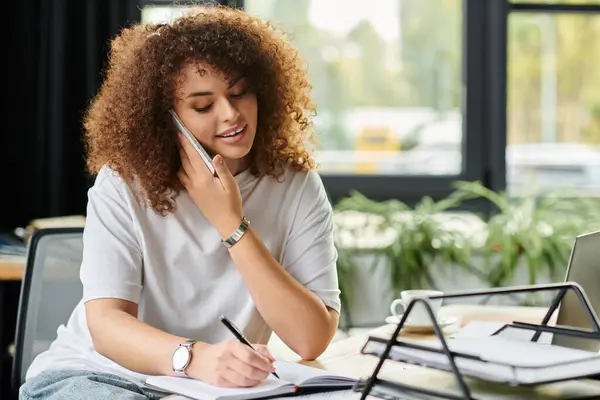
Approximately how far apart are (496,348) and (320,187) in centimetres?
76

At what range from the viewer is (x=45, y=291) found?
1.86 m

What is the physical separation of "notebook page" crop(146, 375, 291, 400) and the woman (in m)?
0.19

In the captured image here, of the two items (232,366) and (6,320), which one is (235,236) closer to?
(232,366)

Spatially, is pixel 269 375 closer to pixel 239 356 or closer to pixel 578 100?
pixel 239 356

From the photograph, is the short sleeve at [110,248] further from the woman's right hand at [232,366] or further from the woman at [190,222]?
the woman's right hand at [232,366]

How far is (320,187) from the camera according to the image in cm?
176

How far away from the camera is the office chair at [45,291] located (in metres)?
1.83

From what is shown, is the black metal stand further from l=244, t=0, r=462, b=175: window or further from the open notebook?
l=244, t=0, r=462, b=175: window

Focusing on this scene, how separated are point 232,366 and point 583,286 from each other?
0.49 m

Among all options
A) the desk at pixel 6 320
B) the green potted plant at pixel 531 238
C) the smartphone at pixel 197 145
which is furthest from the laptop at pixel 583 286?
the desk at pixel 6 320

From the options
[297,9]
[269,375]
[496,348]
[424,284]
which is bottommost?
[424,284]

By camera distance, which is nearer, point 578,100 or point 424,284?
point 424,284

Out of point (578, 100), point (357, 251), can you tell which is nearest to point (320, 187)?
point (357, 251)

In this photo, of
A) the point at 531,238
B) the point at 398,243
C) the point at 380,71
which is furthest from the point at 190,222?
the point at 380,71
